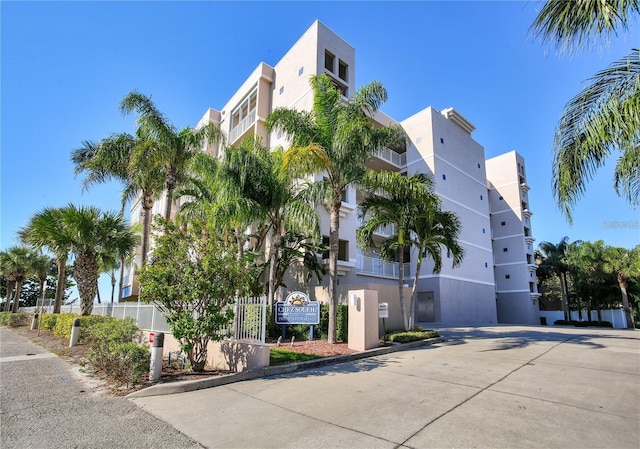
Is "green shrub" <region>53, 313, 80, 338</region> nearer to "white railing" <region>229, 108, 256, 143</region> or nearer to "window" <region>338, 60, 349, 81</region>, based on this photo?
"white railing" <region>229, 108, 256, 143</region>

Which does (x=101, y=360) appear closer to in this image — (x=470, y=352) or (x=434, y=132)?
(x=470, y=352)

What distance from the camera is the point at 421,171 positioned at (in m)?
28.0

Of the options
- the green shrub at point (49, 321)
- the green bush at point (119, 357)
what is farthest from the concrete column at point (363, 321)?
the green shrub at point (49, 321)

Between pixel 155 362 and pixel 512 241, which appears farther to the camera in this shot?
pixel 512 241

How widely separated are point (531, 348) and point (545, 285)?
46.2m

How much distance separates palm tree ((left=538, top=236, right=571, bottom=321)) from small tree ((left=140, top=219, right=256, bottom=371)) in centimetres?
4051

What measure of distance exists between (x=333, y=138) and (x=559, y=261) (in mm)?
37388

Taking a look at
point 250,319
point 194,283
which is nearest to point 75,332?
point 194,283

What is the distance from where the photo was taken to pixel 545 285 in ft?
164

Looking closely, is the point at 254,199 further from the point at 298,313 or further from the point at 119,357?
the point at 119,357

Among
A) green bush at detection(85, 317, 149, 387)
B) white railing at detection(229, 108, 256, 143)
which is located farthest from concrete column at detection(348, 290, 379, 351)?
white railing at detection(229, 108, 256, 143)

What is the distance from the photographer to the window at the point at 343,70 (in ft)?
74.9

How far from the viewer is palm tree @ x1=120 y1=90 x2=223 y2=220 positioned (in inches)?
632

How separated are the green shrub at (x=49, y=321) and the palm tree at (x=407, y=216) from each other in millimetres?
15776
